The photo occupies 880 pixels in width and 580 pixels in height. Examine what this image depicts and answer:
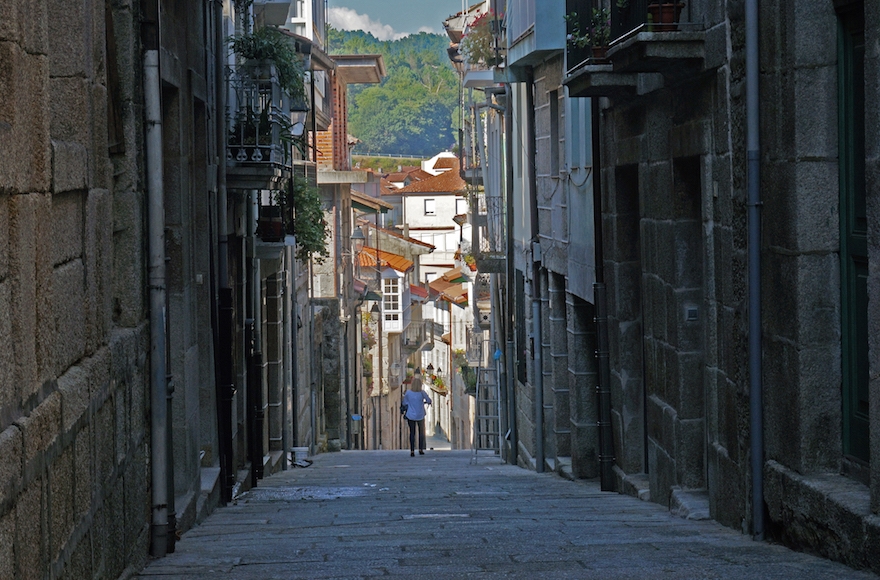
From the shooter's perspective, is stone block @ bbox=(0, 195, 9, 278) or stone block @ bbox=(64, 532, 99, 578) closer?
stone block @ bbox=(0, 195, 9, 278)

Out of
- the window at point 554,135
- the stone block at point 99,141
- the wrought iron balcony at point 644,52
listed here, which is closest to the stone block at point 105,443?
the stone block at point 99,141

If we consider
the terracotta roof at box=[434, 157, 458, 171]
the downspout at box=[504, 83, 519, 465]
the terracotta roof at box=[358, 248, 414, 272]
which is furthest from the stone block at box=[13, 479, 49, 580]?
the terracotta roof at box=[434, 157, 458, 171]

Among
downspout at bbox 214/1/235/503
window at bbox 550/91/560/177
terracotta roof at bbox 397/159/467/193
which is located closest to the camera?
downspout at bbox 214/1/235/503

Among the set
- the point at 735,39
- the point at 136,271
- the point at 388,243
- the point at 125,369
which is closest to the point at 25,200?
the point at 125,369

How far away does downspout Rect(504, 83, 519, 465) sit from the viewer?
18.9 m

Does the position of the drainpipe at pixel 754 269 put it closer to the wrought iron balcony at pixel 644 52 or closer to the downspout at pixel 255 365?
the wrought iron balcony at pixel 644 52

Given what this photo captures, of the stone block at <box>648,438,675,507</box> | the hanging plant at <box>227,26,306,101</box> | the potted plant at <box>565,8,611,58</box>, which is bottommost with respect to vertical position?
Result: the stone block at <box>648,438,675,507</box>

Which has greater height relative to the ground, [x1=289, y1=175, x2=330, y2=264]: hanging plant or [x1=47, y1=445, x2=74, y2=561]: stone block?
[x1=289, y1=175, x2=330, y2=264]: hanging plant

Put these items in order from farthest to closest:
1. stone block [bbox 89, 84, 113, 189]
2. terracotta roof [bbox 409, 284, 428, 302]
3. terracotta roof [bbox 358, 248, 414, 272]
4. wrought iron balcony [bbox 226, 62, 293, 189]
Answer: terracotta roof [bbox 409, 284, 428, 302], terracotta roof [bbox 358, 248, 414, 272], wrought iron balcony [bbox 226, 62, 293, 189], stone block [bbox 89, 84, 113, 189]

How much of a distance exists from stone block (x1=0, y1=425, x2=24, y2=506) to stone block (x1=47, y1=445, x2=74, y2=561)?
50 centimetres

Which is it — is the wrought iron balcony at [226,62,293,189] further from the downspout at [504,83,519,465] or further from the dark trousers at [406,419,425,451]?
the dark trousers at [406,419,425,451]

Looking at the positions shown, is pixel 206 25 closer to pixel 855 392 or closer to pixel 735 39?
pixel 735 39

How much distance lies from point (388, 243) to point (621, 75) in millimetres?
45308

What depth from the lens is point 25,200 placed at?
3.90 meters
